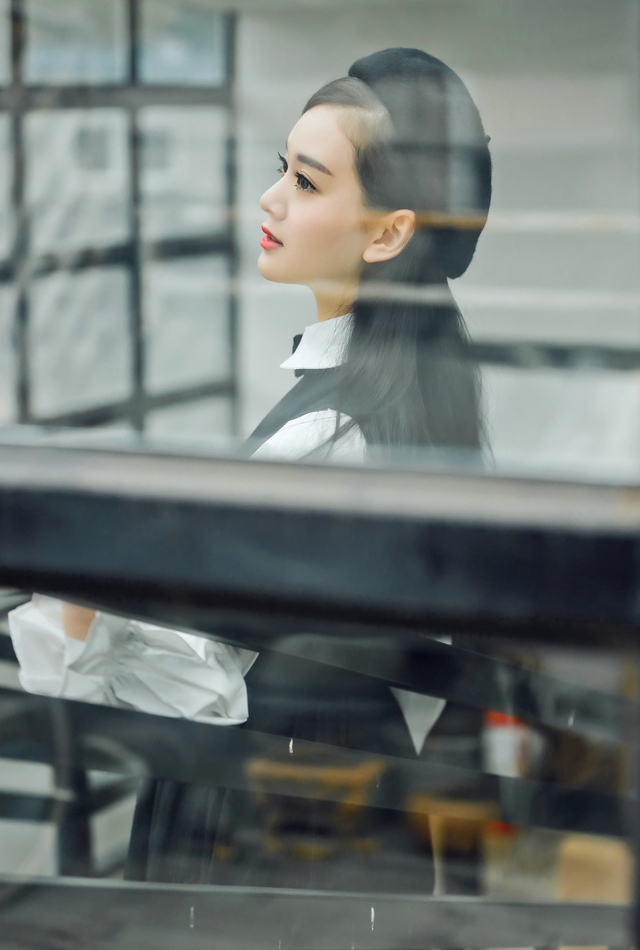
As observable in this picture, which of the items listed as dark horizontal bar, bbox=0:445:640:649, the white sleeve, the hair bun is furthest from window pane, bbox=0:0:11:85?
dark horizontal bar, bbox=0:445:640:649

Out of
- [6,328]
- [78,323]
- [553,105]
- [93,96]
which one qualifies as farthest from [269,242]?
[93,96]

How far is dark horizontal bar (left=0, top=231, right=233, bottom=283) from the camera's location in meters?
4.67

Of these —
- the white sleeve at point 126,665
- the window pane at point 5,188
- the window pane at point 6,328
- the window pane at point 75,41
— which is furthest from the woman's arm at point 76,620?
the window pane at point 75,41

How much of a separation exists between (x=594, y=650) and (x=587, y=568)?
27 mm

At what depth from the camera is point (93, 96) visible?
191 inches

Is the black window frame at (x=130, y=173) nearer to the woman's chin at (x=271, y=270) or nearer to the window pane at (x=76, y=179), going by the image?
the window pane at (x=76, y=179)

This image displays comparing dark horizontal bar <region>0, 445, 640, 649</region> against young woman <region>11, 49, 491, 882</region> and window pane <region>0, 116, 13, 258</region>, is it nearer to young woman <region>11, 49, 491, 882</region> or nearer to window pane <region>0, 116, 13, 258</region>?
young woman <region>11, 49, 491, 882</region>

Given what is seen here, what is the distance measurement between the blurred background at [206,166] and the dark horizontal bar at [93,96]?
0.01 metres

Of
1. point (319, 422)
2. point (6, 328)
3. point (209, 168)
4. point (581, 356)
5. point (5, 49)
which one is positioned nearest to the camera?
point (319, 422)

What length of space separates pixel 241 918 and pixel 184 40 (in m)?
3.94

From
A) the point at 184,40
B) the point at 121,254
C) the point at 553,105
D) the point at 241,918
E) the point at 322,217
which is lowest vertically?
the point at 241,918

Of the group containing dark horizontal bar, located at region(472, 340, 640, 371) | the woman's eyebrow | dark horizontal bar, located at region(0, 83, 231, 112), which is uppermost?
dark horizontal bar, located at region(0, 83, 231, 112)

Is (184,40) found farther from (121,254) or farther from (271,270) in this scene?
(271,270)

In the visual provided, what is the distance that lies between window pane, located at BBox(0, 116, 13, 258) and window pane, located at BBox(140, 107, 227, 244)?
0.60 metres
